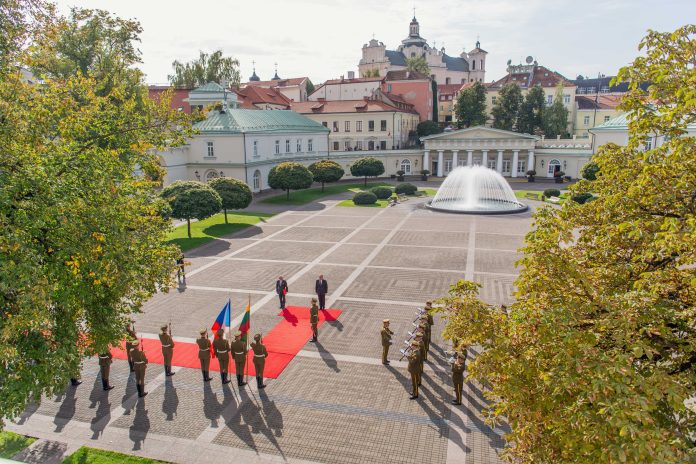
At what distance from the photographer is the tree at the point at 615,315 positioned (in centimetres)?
475

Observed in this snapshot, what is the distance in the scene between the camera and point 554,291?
21.1ft

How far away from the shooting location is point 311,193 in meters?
51.9

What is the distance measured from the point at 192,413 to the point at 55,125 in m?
7.21

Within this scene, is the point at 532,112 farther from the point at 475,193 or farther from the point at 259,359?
the point at 259,359

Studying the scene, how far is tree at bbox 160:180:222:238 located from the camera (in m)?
29.5

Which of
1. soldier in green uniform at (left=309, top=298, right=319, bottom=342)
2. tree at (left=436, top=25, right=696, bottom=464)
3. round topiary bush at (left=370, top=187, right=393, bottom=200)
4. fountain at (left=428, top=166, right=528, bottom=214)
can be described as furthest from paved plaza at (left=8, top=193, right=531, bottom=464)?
round topiary bush at (left=370, top=187, right=393, bottom=200)

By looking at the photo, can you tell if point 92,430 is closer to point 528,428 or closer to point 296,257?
point 528,428

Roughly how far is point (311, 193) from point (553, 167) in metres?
34.4

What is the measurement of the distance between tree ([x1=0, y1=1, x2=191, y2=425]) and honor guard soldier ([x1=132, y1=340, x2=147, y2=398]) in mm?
3254

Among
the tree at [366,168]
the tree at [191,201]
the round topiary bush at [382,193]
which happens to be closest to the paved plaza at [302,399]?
the tree at [191,201]

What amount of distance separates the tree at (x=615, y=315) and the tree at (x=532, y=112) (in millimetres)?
71160

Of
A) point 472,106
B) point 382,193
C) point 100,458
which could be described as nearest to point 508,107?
point 472,106

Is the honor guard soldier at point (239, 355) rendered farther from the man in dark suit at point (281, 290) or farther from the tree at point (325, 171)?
the tree at point (325, 171)

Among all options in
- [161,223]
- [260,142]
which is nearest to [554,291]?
[161,223]
